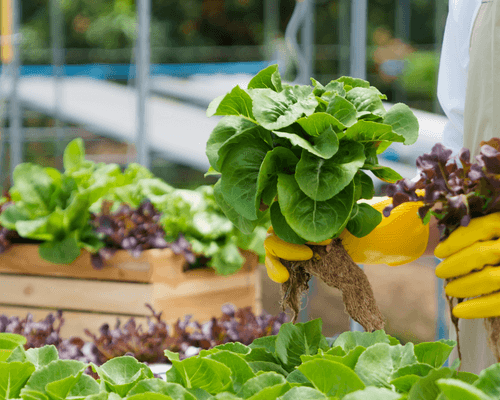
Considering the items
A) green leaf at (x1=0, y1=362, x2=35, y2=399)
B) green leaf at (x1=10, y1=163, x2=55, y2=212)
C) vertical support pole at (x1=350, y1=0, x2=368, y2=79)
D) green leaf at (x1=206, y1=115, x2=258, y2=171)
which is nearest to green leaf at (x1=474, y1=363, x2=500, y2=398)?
green leaf at (x1=206, y1=115, x2=258, y2=171)

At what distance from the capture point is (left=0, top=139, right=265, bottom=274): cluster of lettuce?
188cm

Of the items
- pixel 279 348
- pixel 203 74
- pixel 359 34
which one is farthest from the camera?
pixel 203 74

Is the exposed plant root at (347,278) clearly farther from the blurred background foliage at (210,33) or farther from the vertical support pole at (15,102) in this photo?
the blurred background foliage at (210,33)

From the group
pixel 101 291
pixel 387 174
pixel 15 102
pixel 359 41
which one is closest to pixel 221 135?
pixel 387 174

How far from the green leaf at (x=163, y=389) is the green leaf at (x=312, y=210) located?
0.25 m

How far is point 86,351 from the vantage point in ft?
4.67

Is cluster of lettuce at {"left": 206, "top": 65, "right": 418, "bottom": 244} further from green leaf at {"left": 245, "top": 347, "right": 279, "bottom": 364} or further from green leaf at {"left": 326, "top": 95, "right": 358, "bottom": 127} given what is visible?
green leaf at {"left": 245, "top": 347, "right": 279, "bottom": 364}

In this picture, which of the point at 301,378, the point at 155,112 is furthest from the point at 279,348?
the point at 155,112

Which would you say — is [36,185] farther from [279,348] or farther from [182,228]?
[279,348]

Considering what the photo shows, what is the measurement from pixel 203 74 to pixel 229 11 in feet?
17.4

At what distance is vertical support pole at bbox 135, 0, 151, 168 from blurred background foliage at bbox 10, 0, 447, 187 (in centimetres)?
918

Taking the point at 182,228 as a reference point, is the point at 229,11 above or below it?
above

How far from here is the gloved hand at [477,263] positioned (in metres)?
0.74

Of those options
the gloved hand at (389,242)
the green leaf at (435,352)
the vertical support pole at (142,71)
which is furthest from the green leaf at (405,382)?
the vertical support pole at (142,71)
